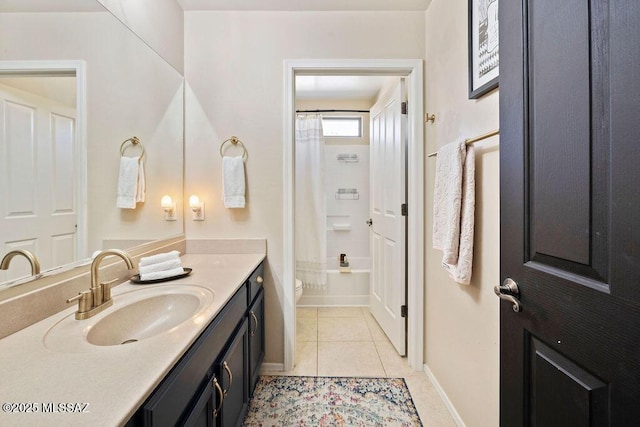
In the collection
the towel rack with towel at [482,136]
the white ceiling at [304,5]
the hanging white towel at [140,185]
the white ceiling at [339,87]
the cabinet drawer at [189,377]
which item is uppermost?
the white ceiling at [339,87]

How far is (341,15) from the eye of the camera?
1.81 metres

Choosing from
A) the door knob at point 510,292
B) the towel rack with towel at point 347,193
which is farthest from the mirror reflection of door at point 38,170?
the towel rack with towel at point 347,193

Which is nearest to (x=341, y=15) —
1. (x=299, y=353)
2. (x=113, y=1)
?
(x=113, y=1)

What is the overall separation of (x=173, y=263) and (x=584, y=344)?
151cm

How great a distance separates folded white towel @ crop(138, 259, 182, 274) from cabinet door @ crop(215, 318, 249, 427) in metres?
0.45

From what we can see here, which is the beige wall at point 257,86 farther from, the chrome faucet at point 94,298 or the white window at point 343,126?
the white window at point 343,126

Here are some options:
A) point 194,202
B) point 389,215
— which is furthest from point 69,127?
point 389,215

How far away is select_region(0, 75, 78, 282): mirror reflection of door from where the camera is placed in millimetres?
815

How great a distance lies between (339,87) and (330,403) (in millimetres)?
2876

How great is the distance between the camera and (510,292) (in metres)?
0.80

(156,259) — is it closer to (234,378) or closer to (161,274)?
(161,274)

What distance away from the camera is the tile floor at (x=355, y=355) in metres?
1.60

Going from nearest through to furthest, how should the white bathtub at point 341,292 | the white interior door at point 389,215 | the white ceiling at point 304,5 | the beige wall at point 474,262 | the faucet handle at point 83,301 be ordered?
the faucet handle at point 83,301 < the beige wall at point 474,262 < the white ceiling at point 304,5 < the white interior door at point 389,215 < the white bathtub at point 341,292

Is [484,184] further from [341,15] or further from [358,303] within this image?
[358,303]
